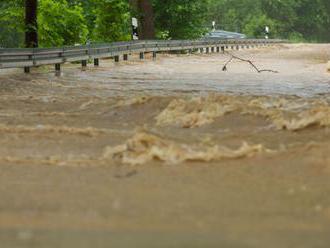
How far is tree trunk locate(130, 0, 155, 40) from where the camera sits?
42844mm

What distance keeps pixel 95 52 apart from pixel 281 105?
15848 millimetres

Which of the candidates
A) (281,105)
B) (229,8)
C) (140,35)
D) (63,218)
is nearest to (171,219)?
(63,218)

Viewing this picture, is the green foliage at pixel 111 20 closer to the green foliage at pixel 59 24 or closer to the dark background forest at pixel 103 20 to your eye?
the dark background forest at pixel 103 20

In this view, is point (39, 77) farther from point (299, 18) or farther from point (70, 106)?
point (299, 18)

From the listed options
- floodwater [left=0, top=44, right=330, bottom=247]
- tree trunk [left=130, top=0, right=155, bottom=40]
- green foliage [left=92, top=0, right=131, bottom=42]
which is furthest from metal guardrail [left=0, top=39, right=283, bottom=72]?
floodwater [left=0, top=44, right=330, bottom=247]

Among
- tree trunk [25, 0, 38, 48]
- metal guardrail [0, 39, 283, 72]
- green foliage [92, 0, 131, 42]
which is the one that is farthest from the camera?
green foliage [92, 0, 131, 42]

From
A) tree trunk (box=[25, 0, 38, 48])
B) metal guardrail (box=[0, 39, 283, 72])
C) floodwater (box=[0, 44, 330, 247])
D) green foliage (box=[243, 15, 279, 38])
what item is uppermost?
green foliage (box=[243, 15, 279, 38])

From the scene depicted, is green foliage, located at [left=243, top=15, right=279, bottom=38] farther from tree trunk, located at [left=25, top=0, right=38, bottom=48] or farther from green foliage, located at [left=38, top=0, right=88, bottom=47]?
tree trunk, located at [left=25, top=0, right=38, bottom=48]

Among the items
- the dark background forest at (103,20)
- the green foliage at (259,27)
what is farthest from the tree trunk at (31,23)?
the green foliage at (259,27)

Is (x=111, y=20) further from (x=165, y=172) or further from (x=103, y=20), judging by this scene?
(x=165, y=172)

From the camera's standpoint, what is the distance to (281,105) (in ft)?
38.9

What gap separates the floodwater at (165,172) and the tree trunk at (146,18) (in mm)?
29917

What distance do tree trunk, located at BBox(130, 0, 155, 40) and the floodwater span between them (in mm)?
29917

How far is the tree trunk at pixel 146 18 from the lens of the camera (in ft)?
141
